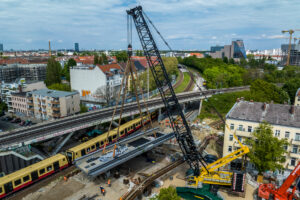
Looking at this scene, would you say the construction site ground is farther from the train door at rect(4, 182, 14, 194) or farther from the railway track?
the railway track

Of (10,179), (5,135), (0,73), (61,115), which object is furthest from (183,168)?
(0,73)

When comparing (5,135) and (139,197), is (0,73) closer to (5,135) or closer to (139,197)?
(5,135)

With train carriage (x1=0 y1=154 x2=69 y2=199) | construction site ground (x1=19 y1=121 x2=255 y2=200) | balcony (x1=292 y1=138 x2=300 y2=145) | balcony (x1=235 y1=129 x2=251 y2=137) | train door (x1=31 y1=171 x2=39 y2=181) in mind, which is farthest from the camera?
balcony (x1=235 y1=129 x2=251 y2=137)

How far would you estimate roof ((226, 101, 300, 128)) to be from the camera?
30.7 meters

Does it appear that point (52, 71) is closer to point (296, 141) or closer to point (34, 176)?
point (34, 176)

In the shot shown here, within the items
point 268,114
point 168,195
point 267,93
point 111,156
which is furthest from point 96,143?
point 267,93

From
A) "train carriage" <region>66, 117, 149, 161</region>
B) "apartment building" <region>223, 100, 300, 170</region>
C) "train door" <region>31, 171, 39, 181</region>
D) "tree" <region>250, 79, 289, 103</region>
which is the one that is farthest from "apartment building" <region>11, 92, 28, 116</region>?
"tree" <region>250, 79, 289, 103</region>

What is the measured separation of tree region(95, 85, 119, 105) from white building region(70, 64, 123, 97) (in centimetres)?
140

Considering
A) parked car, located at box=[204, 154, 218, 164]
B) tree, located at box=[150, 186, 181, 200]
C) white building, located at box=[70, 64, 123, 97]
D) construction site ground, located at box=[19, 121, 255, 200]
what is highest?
white building, located at box=[70, 64, 123, 97]

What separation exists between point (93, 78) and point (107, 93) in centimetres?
1000

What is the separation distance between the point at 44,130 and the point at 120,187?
62.6ft

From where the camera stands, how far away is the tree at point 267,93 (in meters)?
62.9

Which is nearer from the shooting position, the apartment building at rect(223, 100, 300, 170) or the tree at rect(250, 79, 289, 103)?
the apartment building at rect(223, 100, 300, 170)

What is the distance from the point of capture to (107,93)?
67.5 m
